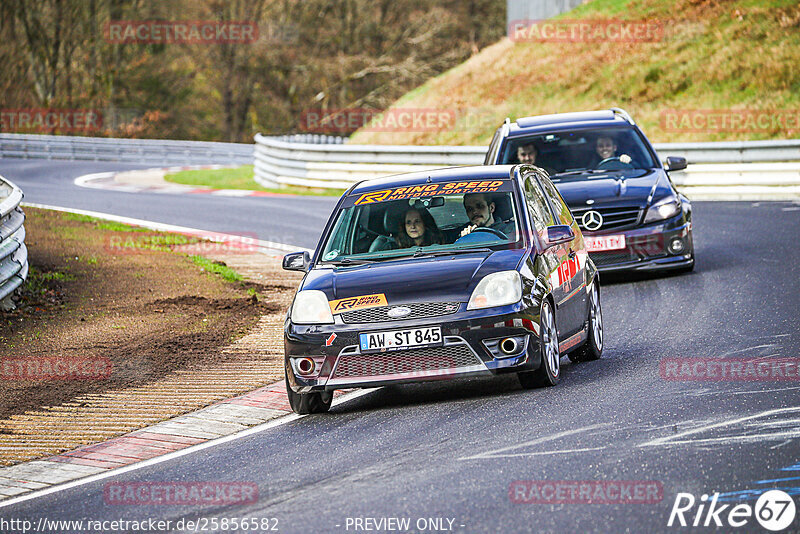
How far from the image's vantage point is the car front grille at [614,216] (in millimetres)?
13695

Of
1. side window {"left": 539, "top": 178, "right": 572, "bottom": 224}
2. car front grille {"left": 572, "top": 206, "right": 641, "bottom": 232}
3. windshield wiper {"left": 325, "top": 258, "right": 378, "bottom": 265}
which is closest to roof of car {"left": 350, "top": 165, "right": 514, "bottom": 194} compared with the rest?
side window {"left": 539, "top": 178, "right": 572, "bottom": 224}

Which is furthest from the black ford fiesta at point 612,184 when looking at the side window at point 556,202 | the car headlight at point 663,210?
the side window at point 556,202

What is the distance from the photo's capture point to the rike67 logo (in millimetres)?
5281

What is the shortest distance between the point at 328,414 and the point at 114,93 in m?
55.9

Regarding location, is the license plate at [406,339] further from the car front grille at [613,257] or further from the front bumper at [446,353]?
the car front grille at [613,257]

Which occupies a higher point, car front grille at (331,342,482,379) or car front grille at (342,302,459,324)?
car front grille at (342,302,459,324)

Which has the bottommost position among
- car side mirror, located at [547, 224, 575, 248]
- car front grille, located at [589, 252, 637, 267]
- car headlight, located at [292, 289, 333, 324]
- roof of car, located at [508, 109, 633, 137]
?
car front grille, located at [589, 252, 637, 267]

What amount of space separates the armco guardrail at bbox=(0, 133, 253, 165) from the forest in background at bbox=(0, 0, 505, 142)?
8.82m

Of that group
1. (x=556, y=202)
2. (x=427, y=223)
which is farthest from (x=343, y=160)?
(x=427, y=223)

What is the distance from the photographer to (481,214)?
367 inches

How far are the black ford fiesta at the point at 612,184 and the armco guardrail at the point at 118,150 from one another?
32140mm

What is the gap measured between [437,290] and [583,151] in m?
6.88

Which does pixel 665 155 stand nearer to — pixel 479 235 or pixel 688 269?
pixel 688 269

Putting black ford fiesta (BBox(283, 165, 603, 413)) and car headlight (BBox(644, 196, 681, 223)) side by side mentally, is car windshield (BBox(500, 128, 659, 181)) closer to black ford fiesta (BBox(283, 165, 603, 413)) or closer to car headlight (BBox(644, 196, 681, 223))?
Answer: car headlight (BBox(644, 196, 681, 223))
